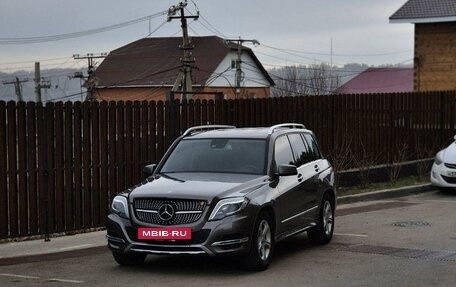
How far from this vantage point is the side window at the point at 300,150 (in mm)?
10138

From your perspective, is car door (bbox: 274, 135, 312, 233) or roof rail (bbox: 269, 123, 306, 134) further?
roof rail (bbox: 269, 123, 306, 134)

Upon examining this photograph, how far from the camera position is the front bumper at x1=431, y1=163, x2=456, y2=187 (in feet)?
54.4

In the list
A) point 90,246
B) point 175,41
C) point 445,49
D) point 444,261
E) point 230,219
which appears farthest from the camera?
point 175,41

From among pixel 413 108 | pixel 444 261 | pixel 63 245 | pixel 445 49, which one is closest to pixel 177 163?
pixel 63 245

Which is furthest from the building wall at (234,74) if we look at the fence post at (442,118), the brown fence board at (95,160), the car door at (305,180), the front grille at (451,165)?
the car door at (305,180)

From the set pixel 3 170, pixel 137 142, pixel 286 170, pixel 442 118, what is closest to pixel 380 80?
pixel 442 118

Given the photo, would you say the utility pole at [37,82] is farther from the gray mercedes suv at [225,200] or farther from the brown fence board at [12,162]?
the gray mercedes suv at [225,200]

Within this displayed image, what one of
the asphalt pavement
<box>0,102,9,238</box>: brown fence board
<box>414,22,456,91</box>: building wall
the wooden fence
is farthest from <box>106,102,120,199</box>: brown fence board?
<box>414,22,456,91</box>: building wall

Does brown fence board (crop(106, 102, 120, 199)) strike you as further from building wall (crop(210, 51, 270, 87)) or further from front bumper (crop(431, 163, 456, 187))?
building wall (crop(210, 51, 270, 87))

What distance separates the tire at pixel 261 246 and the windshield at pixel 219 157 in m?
0.74

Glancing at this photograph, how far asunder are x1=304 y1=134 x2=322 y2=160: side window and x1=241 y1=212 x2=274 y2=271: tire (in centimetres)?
239

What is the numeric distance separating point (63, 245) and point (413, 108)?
12.2 meters

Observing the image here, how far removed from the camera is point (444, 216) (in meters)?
13.3

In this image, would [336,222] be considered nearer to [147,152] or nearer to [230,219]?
[147,152]
